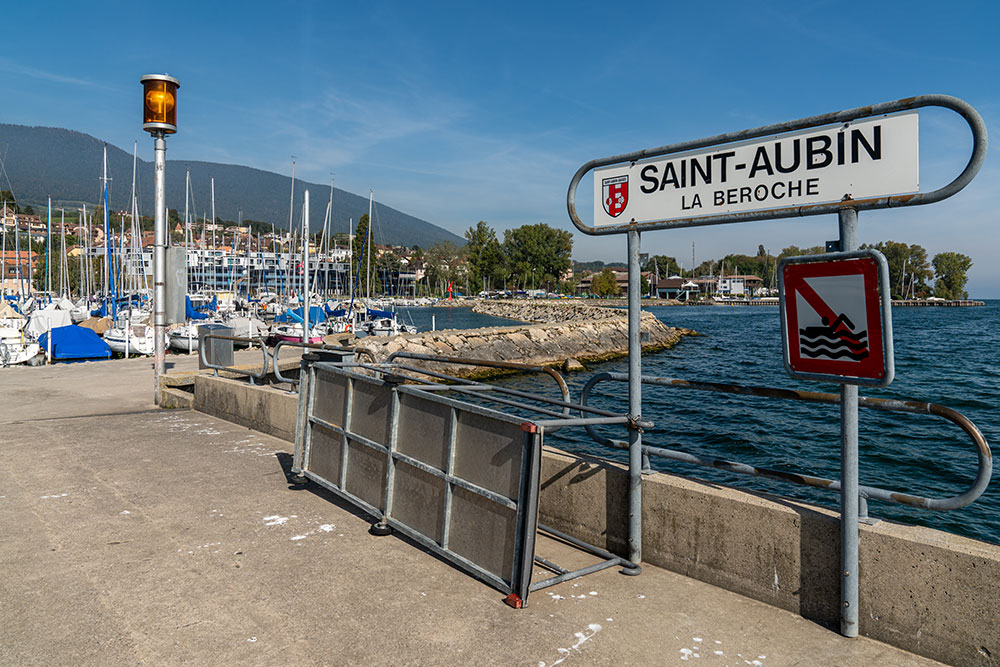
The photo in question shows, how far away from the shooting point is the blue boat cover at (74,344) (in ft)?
77.6

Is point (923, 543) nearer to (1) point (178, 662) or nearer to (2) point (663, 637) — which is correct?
(2) point (663, 637)

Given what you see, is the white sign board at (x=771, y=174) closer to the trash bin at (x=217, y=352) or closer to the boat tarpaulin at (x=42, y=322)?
the trash bin at (x=217, y=352)

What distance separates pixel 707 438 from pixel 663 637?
43.7ft

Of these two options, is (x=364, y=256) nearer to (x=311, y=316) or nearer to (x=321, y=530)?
(x=311, y=316)

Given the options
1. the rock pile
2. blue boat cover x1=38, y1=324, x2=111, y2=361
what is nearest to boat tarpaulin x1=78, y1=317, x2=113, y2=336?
blue boat cover x1=38, y1=324, x2=111, y2=361

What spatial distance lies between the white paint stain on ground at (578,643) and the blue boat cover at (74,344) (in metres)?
25.8

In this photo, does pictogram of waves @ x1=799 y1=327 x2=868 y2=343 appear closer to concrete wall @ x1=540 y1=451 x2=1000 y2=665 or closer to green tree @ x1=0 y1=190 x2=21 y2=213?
concrete wall @ x1=540 y1=451 x2=1000 y2=665

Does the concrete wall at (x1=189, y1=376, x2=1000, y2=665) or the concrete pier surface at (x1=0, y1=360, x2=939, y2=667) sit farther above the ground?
the concrete wall at (x1=189, y1=376, x2=1000, y2=665)

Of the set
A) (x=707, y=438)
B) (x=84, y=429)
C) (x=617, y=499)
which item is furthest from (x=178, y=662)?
(x=707, y=438)

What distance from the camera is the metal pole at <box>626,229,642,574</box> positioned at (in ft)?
13.7

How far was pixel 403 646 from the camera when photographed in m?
3.31

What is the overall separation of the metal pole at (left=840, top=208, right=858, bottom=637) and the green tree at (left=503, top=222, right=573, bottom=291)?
162189 millimetres

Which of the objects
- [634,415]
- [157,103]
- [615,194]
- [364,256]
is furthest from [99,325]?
[364,256]

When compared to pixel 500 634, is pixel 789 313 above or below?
above
